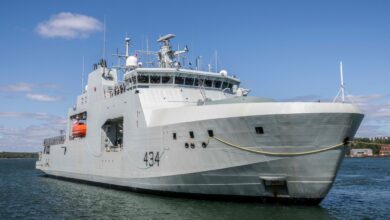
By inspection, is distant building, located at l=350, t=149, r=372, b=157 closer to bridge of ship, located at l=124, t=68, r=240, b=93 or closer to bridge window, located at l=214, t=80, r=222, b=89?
bridge window, located at l=214, t=80, r=222, b=89

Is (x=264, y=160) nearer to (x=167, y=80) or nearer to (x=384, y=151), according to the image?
(x=167, y=80)

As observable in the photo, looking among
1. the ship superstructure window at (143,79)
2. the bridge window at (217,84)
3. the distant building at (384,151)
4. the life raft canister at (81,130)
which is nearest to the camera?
the ship superstructure window at (143,79)

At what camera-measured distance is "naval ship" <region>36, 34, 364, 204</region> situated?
15.4 meters

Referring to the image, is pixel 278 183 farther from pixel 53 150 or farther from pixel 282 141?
pixel 53 150

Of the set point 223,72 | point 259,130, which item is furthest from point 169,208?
point 223,72

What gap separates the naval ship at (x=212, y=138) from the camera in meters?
15.4

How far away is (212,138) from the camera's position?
1708 centimetres

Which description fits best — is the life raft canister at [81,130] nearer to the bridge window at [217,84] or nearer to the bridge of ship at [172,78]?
the bridge of ship at [172,78]

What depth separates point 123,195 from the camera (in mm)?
21406

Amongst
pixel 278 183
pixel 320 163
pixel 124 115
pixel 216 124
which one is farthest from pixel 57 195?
pixel 320 163

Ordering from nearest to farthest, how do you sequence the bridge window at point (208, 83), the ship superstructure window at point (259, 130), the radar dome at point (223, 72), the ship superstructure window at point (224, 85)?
the ship superstructure window at point (259, 130)
the bridge window at point (208, 83)
the radar dome at point (223, 72)
the ship superstructure window at point (224, 85)

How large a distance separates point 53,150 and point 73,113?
262 inches

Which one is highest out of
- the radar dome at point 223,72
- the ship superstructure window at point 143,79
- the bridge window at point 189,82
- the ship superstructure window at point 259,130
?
the radar dome at point 223,72

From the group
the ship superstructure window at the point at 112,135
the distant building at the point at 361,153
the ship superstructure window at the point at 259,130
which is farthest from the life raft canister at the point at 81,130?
the distant building at the point at 361,153
